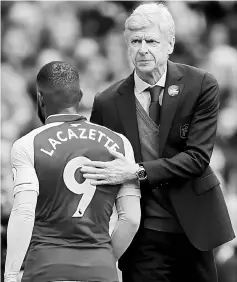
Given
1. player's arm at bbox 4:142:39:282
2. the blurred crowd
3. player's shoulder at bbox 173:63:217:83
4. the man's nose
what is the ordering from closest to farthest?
player's arm at bbox 4:142:39:282, the man's nose, player's shoulder at bbox 173:63:217:83, the blurred crowd

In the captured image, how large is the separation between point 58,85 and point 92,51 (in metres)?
3.45

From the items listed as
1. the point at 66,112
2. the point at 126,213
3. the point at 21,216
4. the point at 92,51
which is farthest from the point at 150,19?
the point at 92,51

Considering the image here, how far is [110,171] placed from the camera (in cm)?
299

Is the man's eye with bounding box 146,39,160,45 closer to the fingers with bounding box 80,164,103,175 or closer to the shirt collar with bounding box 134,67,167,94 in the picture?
the shirt collar with bounding box 134,67,167,94

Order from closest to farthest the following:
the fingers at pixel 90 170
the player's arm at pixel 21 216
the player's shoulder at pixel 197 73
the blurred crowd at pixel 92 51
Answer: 1. the player's arm at pixel 21 216
2. the fingers at pixel 90 170
3. the player's shoulder at pixel 197 73
4. the blurred crowd at pixel 92 51

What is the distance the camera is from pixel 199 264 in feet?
11.7

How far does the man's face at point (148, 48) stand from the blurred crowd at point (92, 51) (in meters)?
2.56

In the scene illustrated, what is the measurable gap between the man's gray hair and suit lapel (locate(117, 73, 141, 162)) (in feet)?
0.92

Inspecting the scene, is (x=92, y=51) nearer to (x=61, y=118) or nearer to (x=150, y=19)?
(x=150, y=19)

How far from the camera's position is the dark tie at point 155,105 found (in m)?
3.55

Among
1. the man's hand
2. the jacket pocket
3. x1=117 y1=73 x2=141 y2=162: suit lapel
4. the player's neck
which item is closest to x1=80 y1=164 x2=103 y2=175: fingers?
the man's hand

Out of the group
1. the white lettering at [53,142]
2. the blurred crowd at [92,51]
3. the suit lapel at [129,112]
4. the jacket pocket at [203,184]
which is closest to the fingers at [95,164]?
the white lettering at [53,142]

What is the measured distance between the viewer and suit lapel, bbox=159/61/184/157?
3469mm

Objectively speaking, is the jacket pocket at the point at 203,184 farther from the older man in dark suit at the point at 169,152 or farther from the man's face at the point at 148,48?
the man's face at the point at 148,48
